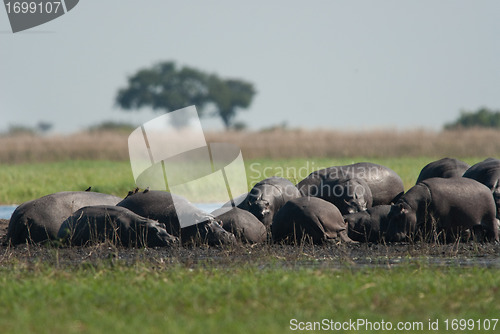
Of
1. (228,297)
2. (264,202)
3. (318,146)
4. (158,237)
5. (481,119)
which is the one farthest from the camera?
(481,119)

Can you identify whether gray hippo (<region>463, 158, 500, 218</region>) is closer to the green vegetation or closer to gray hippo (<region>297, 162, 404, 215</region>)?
gray hippo (<region>297, 162, 404, 215</region>)

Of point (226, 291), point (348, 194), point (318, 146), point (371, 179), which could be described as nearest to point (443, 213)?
point (348, 194)

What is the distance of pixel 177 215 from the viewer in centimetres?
1086

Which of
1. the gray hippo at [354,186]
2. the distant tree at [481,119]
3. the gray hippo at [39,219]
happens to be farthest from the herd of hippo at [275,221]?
the distant tree at [481,119]

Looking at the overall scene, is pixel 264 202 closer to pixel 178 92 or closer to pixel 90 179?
pixel 90 179

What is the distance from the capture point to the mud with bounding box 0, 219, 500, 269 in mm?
8820

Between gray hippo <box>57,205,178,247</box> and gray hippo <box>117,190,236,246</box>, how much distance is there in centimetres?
33

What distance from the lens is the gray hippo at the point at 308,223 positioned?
10484 millimetres

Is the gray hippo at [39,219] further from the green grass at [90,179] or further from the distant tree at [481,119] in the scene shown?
the distant tree at [481,119]

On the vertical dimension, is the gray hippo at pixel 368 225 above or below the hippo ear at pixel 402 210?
below

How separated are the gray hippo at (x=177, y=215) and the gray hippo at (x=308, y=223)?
767mm

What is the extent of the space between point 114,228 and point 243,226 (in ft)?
5.55

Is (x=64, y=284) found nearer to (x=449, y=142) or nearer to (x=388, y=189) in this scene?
(x=388, y=189)

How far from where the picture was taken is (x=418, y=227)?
10.7 m
